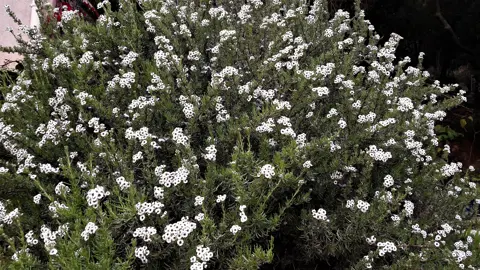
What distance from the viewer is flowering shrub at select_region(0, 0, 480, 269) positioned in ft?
6.61

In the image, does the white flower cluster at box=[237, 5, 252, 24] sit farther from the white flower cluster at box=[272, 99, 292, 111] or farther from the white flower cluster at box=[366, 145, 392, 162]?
the white flower cluster at box=[366, 145, 392, 162]

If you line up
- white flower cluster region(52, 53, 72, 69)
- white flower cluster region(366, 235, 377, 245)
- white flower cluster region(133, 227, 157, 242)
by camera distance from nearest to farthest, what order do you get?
white flower cluster region(133, 227, 157, 242) → white flower cluster region(366, 235, 377, 245) → white flower cluster region(52, 53, 72, 69)

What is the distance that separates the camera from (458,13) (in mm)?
4617

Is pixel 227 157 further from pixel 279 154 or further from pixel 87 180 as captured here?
pixel 87 180

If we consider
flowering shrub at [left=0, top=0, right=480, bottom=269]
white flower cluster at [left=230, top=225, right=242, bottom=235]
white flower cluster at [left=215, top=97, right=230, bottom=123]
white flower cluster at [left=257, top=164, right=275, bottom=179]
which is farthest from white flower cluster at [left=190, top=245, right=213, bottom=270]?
white flower cluster at [left=215, top=97, right=230, bottom=123]

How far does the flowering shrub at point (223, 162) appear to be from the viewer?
2016 mm

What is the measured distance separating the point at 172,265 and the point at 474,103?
3.97m

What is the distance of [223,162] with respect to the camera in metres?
2.48

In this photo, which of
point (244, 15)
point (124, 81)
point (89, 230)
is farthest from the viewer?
point (244, 15)

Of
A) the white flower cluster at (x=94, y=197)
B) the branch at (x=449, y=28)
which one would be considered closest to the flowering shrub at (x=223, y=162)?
A: the white flower cluster at (x=94, y=197)

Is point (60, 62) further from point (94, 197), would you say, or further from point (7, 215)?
point (94, 197)

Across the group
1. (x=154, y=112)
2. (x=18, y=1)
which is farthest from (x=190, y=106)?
(x=18, y=1)

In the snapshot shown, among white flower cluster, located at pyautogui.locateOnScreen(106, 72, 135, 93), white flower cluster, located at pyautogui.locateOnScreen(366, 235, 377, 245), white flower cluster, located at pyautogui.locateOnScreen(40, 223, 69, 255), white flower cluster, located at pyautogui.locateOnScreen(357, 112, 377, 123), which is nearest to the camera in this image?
white flower cluster, located at pyautogui.locateOnScreen(40, 223, 69, 255)

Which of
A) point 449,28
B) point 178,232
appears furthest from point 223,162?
point 449,28
